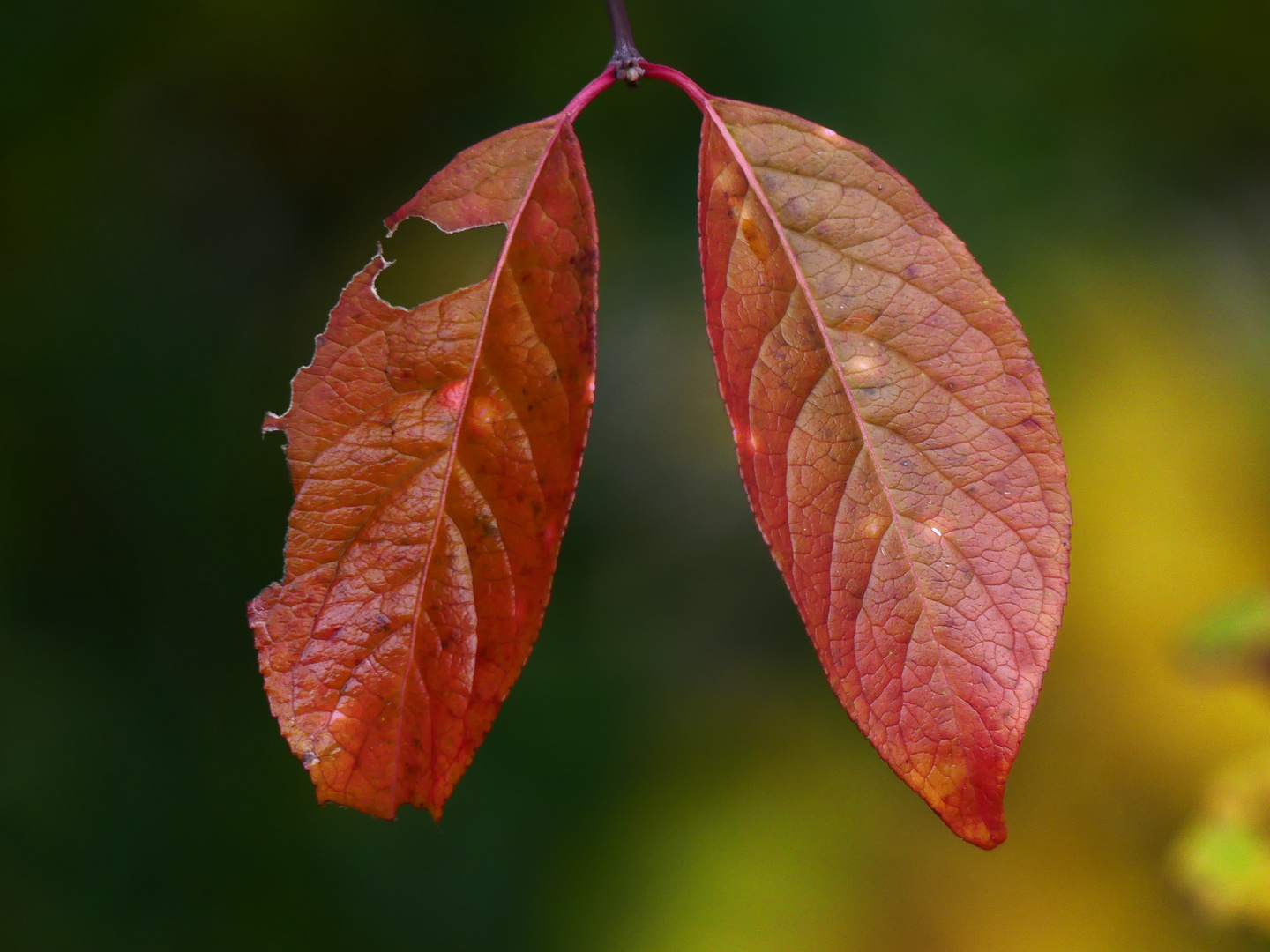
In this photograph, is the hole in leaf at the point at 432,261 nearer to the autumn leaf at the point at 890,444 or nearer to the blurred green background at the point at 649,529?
the blurred green background at the point at 649,529

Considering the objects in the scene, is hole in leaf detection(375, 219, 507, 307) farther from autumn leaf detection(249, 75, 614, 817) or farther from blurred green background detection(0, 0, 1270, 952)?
autumn leaf detection(249, 75, 614, 817)

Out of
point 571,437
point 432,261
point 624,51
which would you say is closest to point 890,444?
point 571,437

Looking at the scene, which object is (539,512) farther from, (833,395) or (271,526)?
(271,526)

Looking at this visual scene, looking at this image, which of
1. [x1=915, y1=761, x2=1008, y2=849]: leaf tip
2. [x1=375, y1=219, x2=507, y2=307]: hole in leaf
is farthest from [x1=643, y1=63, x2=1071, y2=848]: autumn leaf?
[x1=375, y1=219, x2=507, y2=307]: hole in leaf

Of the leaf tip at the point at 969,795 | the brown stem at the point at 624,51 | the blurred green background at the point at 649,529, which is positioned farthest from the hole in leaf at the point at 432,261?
the leaf tip at the point at 969,795

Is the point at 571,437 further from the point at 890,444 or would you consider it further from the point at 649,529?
the point at 649,529
